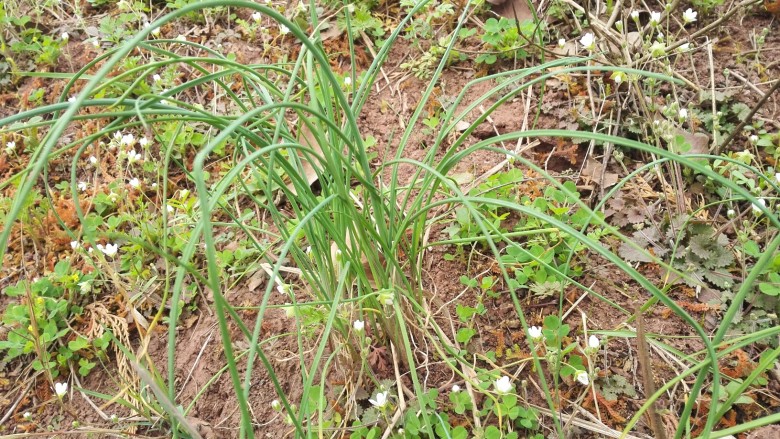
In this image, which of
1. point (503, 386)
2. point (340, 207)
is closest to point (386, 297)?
point (340, 207)

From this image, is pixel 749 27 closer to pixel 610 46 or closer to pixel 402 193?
pixel 610 46

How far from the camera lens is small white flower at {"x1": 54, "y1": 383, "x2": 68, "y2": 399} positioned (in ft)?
5.52

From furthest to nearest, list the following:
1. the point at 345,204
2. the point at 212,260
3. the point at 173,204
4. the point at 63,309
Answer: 1. the point at 173,204
2. the point at 63,309
3. the point at 345,204
4. the point at 212,260

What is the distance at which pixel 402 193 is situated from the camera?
2.08m

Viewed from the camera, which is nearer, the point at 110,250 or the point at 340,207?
the point at 340,207

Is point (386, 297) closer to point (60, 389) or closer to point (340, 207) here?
point (340, 207)

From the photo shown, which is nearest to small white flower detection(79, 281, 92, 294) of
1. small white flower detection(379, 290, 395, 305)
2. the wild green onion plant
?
the wild green onion plant

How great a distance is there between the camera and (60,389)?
1701 mm

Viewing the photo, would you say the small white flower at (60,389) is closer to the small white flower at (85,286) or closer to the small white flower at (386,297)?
the small white flower at (85,286)

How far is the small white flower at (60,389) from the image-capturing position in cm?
168

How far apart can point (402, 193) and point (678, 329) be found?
1.00 meters

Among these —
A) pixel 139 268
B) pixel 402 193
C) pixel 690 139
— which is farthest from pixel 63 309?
pixel 690 139

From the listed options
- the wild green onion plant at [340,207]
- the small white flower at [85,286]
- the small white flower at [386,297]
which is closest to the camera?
the wild green onion plant at [340,207]

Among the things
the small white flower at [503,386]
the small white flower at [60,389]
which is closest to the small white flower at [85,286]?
the small white flower at [60,389]
